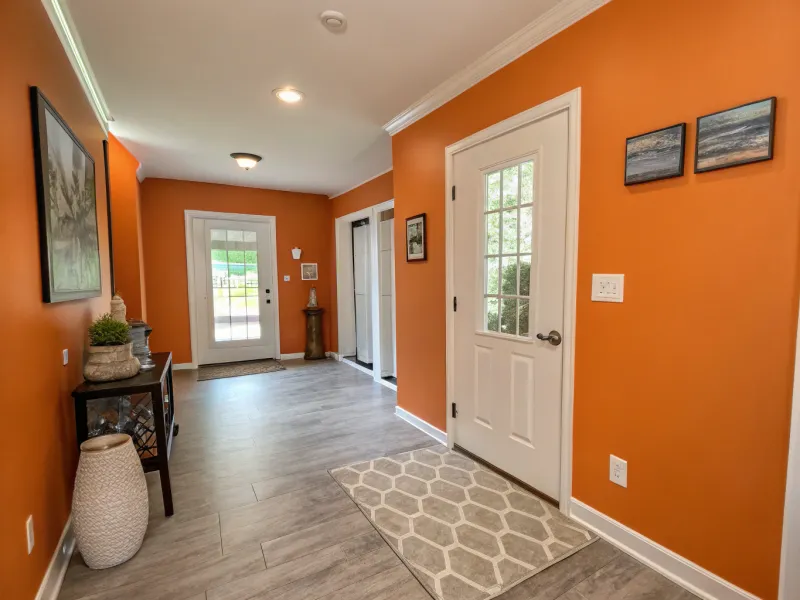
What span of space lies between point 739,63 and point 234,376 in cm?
517

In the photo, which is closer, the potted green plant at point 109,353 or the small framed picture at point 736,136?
the small framed picture at point 736,136

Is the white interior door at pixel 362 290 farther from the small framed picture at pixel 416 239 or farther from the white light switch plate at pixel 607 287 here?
the white light switch plate at pixel 607 287

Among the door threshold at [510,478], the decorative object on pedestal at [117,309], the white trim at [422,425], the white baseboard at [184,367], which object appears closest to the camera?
the door threshold at [510,478]

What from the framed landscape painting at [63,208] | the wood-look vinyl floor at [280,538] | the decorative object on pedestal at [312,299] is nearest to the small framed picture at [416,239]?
the wood-look vinyl floor at [280,538]

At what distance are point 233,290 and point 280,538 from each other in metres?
4.26

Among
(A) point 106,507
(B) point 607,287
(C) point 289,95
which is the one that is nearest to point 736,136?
(B) point 607,287

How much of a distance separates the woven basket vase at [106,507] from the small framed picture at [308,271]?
4384 mm

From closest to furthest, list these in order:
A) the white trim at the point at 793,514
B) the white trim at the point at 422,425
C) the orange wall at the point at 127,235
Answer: the white trim at the point at 793,514 → the white trim at the point at 422,425 → the orange wall at the point at 127,235

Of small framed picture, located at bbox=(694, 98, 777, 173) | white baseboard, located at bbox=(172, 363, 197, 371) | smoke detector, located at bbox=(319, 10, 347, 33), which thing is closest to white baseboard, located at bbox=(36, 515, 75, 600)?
smoke detector, located at bbox=(319, 10, 347, 33)

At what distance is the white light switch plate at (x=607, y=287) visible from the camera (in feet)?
5.68

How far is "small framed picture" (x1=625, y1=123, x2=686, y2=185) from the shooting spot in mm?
1496

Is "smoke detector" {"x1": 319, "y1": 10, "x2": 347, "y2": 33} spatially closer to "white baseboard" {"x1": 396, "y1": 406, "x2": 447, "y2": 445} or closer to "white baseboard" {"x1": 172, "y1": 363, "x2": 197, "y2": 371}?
"white baseboard" {"x1": 396, "y1": 406, "x2": 447, "y2": 445}

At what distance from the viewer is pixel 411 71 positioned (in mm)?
2418

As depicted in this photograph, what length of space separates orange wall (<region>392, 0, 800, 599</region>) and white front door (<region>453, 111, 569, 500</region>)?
6.0 inches
